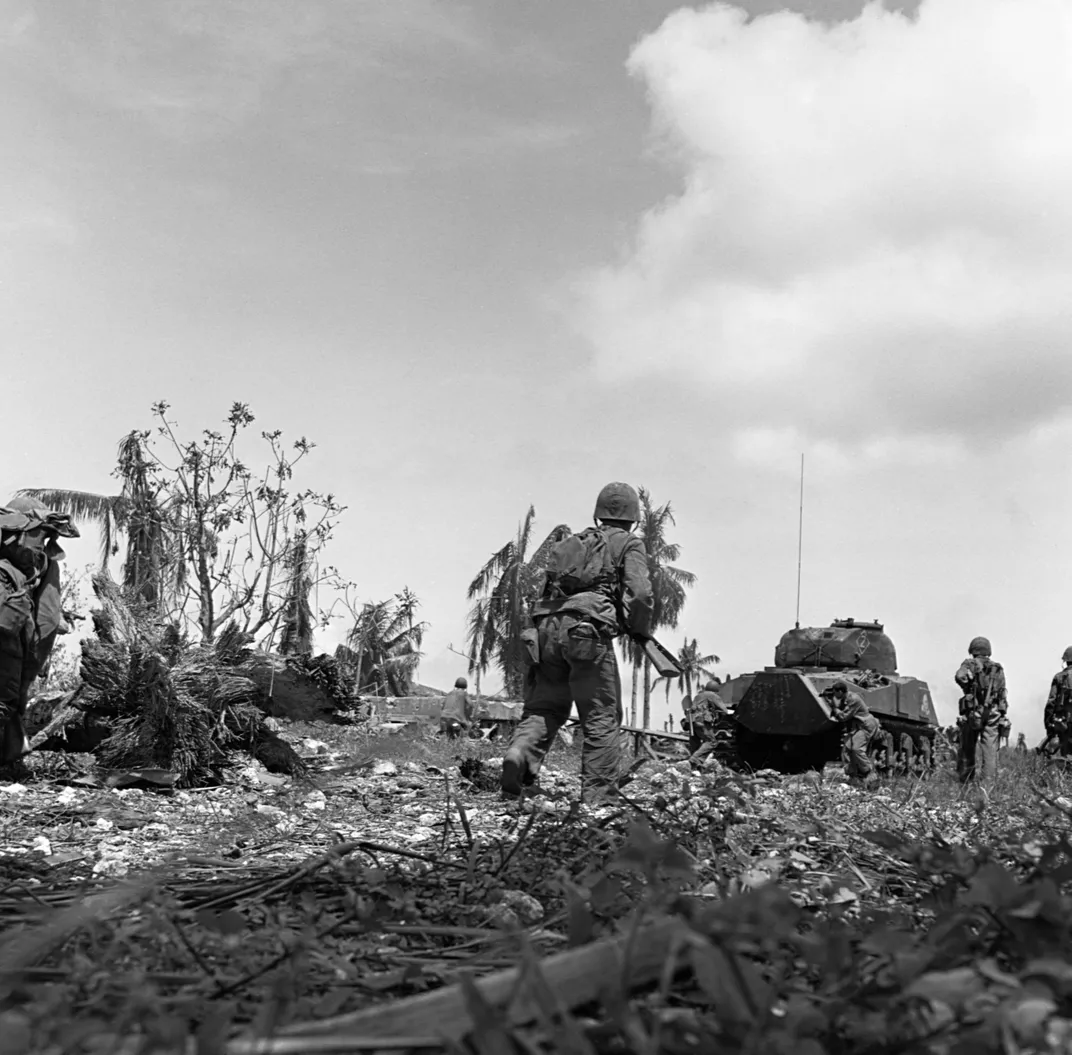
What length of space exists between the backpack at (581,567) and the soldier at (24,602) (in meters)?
3.24

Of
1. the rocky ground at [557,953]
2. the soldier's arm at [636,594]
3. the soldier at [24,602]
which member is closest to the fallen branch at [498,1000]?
the rocky ground at [557,953]

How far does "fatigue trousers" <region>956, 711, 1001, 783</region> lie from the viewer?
42.5 feet

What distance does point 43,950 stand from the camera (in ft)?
6.57

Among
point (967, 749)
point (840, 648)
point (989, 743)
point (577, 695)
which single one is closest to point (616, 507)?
point (577, 695)

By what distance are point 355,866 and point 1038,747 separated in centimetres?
1465

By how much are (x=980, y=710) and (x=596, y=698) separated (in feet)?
24.3

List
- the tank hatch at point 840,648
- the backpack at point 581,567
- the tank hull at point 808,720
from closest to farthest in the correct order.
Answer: the backpack at point 581,567 < the tank hull at point 808,720 < the tank hatch at point 840,648

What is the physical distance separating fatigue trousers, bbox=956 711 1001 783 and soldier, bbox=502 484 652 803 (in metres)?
6.76

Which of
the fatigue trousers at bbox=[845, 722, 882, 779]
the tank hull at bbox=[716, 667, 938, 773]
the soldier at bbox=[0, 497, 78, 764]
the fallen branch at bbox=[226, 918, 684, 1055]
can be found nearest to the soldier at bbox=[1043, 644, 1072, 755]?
the tank hull at bbox=[716, 667, 938, 773]

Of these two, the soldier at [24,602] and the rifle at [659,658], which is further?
the soldier at [24,602]

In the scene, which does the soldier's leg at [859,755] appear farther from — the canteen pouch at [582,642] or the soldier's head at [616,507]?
the canteen pouch at [582,642]

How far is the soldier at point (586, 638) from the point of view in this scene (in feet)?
23.7

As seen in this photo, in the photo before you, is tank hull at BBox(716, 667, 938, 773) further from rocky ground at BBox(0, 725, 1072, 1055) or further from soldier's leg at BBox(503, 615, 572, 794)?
rocky ground at BBox(0, 725, 1072, 1055)

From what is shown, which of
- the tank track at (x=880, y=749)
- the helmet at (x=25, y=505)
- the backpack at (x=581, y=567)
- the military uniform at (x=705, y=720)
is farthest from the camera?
the military uniform at (x=705, y=720)
